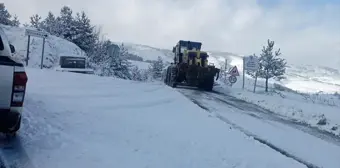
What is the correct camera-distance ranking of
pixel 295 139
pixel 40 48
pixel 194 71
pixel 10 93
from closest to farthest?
pixel 10 93 → pixel 295 139 → pixel 194 71 → pixel 40 48

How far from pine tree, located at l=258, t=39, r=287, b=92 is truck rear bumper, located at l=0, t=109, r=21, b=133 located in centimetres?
3013

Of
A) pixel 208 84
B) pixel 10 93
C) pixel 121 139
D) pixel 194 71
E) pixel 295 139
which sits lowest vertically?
pixel 295 139

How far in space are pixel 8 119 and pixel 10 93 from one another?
35cm

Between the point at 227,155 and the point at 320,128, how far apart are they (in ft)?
22.3

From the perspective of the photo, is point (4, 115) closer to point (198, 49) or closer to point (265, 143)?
point (265, 143)

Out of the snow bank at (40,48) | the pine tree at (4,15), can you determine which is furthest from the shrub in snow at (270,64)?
the pine tree at (4,15)

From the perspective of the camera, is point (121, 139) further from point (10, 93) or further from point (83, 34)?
point (83, 34)

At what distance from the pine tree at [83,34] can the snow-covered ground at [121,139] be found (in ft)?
103

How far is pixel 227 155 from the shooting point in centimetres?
629

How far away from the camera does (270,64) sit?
32.8 meters

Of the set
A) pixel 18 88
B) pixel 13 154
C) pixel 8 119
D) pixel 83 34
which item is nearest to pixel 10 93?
pixel 18 88

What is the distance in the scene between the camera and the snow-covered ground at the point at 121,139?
5.13 m

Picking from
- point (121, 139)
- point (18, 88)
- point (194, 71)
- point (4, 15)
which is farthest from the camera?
point (4, 15)

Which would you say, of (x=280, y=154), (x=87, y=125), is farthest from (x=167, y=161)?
(x=280, y=154)
